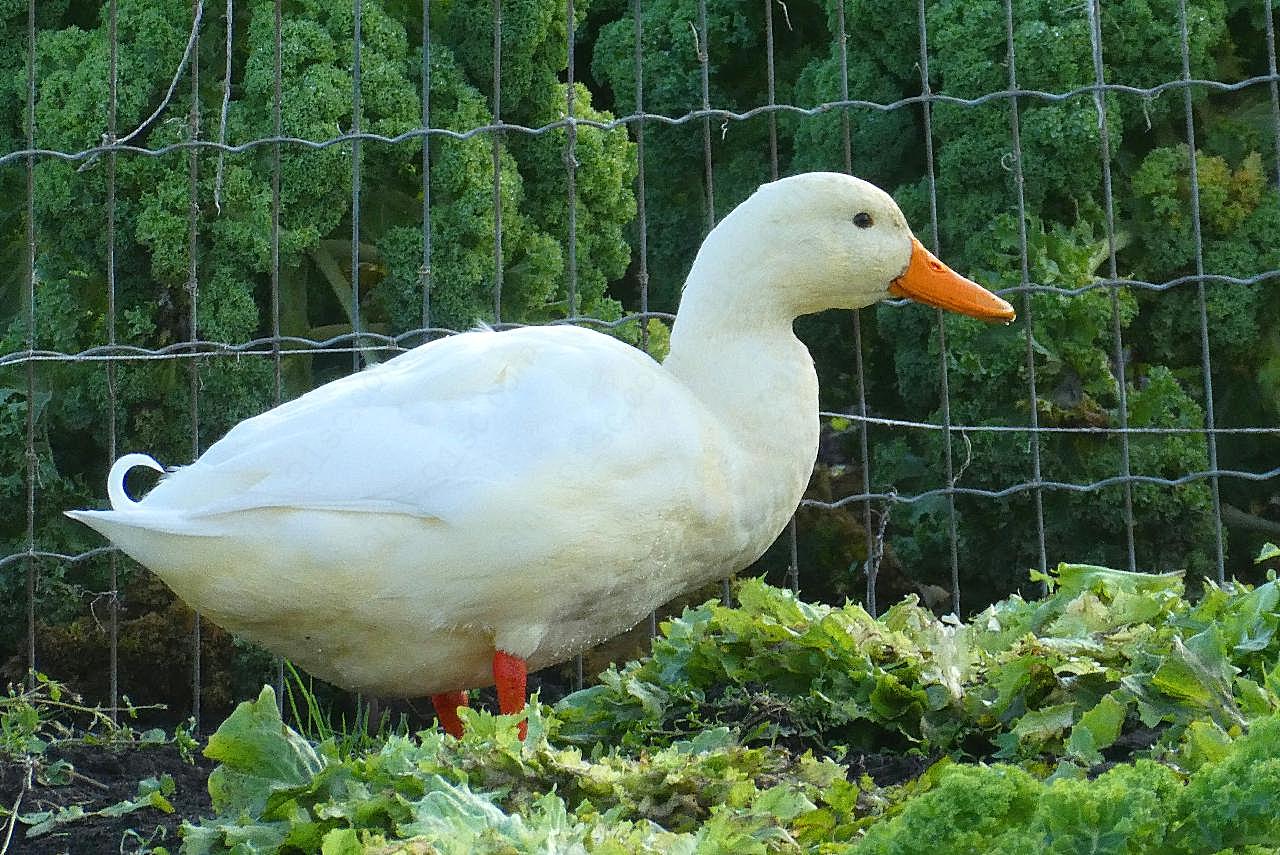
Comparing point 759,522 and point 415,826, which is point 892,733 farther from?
point 415,826

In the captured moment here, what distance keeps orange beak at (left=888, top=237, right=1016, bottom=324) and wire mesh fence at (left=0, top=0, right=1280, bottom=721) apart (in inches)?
51.9

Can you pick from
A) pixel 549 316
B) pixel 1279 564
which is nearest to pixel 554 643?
pixel 549 316

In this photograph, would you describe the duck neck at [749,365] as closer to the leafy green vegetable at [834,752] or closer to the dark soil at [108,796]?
the leafy green vegetable at [834,752]

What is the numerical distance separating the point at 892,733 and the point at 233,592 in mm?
1165

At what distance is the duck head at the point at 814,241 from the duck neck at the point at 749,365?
2 cm

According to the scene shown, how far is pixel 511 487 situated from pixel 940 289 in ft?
3.68

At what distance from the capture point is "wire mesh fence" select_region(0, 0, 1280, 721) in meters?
5.40

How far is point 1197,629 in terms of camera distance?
9.86 ft

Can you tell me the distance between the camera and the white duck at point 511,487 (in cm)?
297

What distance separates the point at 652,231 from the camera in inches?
276

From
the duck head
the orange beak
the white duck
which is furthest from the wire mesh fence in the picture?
the white duck

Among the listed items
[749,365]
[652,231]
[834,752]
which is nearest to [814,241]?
[749,365]

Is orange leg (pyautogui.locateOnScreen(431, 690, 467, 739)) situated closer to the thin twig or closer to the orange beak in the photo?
the thin twig

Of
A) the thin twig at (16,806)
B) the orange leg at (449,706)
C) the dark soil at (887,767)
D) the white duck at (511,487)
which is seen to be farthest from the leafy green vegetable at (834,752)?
the thin twig at (16,806)
